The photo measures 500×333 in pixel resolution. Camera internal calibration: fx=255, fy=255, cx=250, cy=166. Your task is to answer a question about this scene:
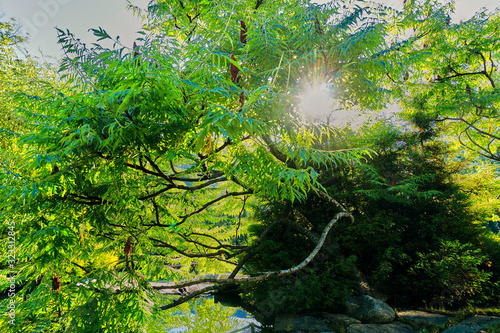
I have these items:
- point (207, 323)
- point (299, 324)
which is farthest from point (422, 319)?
point (207, 323)

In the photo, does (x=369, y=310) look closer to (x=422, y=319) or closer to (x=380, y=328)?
(x=380, y=328)

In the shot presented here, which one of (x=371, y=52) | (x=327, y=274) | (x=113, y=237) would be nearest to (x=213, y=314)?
(x=327, y=274)

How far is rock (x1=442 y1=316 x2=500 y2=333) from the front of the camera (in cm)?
461

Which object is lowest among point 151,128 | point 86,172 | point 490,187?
point 86,172

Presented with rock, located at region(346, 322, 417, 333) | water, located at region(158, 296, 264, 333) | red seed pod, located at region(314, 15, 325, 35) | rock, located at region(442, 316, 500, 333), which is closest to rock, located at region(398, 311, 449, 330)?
rock, located at region(346, 322, 417, 333)

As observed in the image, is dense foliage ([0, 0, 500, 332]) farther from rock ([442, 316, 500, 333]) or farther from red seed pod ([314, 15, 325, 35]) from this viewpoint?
rock ([442, 316, 500, 333])

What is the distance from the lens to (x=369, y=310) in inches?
230

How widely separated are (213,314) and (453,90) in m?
9.95

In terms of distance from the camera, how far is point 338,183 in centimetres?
793

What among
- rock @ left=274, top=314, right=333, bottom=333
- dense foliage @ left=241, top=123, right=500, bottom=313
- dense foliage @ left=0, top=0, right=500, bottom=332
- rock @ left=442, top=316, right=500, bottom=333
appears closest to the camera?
dense foliage @ left=0, top=0, right=500, bottom=332

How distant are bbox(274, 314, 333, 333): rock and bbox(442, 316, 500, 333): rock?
2.33 m

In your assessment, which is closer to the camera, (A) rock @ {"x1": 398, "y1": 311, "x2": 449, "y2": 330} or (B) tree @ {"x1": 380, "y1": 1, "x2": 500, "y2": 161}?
(A) rock @ {"x1": 398, "y1": 311, "x2": 449, "y2": 330}

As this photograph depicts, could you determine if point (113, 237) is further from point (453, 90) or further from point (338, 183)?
point (453, 90)

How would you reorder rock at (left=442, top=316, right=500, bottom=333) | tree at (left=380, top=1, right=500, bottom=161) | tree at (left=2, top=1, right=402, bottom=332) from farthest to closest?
1. tree at (left=380, top=1, right=500, bottom=161)
2. rock at (left=442, top=316, right=500, bottom=333)
3. tree at (left=2, top=1, right=402, bottom=332)
